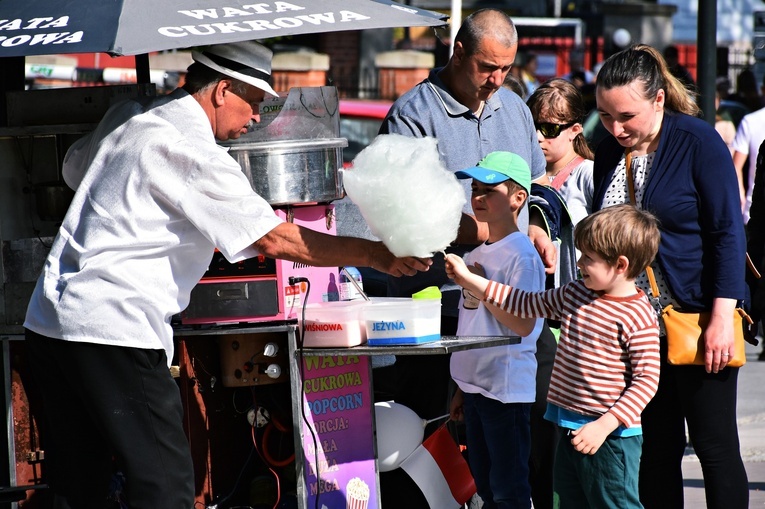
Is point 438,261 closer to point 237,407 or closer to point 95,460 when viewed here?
point 237,407

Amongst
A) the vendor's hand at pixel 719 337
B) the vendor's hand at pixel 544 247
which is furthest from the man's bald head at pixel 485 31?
the vendor's hand at pixel 719 337

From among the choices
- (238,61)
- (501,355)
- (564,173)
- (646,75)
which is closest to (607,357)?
(501,355)

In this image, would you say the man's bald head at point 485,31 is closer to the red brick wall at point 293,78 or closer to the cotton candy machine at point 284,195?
the cotton candy machine at point 284,195

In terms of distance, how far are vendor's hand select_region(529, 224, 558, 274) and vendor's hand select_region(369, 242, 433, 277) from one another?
1.20 m

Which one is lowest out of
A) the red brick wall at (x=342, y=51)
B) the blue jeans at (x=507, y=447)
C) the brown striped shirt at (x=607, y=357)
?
the blue jeans at (x=507, y=447)

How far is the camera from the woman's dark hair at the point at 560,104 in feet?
16.8

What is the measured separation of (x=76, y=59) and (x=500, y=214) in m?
16.4

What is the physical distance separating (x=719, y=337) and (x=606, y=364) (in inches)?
18.0

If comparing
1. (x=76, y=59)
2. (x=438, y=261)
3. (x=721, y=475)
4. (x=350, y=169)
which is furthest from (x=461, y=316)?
(x=76, y=59)

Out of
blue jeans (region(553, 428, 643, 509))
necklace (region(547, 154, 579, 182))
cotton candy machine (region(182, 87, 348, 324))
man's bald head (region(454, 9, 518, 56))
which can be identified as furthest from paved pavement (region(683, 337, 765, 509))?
man's bald head (region(454, 9, 518, 56))

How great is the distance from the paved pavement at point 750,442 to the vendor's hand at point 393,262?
2.45 m

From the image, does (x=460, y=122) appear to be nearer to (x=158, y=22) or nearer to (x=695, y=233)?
(x=695, y=233)

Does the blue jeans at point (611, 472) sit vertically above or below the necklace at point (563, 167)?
below

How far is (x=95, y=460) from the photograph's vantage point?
3369 mm
